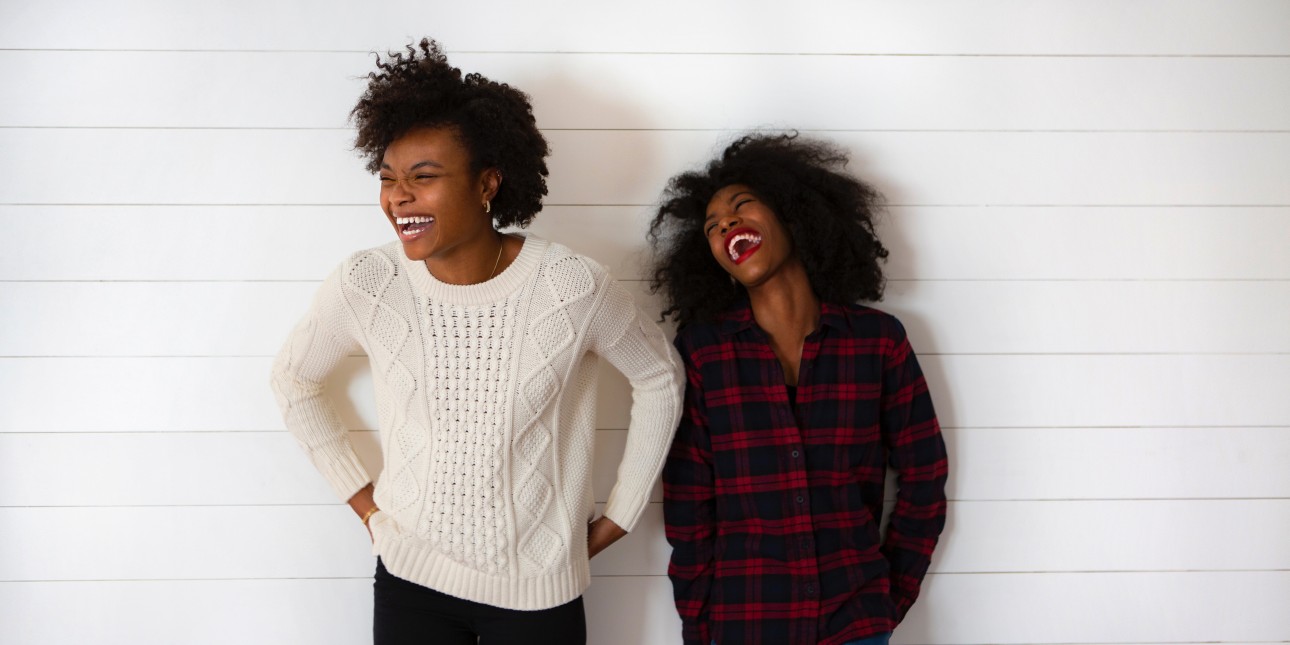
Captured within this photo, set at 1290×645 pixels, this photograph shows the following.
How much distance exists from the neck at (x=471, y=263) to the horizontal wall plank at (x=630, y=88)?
35 cm

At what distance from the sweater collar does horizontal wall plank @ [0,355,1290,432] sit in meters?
0.36

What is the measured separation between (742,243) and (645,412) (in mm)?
328

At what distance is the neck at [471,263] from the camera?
134 cm

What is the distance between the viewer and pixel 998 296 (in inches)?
65.3

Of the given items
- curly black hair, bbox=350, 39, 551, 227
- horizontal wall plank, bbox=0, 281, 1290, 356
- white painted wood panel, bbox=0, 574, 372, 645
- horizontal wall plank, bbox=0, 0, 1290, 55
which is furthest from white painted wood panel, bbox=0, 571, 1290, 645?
horizontal wall plank, bbox=0, 0, 1290, 55

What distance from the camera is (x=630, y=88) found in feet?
5.23

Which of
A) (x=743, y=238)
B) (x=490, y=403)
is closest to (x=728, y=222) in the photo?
(x=743, y=238)

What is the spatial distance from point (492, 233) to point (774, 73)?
62 centimetres

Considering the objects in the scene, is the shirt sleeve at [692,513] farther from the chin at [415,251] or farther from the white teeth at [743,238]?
the chin at [415,251]

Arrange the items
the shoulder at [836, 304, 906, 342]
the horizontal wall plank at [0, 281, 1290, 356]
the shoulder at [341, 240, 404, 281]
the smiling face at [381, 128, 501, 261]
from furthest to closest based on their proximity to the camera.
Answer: the horizontal wall plank at [0, 281, 1290, 356], the shoulder at [836, 304, 906, 342], the shoulder at [341, 240, 404, 281], the smiling face at [381, 128, 501, 261]

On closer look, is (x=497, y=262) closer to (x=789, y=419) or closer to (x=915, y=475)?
(x=789, y=419)

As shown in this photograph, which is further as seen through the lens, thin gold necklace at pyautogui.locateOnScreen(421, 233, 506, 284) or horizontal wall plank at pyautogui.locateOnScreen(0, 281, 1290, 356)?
horizontal wall plank at pyautogui.locateOnScreen(0, 281, 1290, 356)

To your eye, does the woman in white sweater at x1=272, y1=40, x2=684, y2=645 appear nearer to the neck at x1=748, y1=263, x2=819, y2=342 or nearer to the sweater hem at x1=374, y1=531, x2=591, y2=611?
the sweater hem at x1=374, y1=531, x2=591, y2=611

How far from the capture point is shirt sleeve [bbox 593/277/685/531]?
4.70 feet
